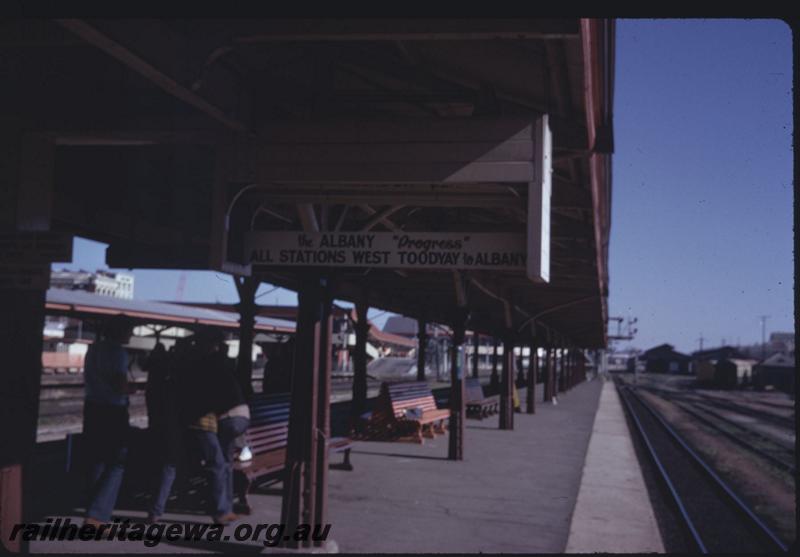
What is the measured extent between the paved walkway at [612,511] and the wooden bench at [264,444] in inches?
103

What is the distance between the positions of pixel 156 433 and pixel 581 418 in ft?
59.9

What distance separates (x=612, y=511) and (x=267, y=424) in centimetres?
395

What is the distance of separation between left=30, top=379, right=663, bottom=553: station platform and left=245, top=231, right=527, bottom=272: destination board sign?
2341 mm

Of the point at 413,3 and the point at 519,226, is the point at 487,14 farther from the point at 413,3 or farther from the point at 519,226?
the point at 519,226

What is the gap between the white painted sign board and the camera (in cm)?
437

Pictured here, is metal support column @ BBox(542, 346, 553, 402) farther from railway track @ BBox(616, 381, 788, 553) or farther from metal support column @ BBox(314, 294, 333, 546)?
metal support column @ BBox(314, 294, 333, 546)

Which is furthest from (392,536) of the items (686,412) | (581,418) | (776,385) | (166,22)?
(776,385)

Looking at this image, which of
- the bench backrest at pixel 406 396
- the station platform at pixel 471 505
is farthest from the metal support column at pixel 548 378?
the station platform at pixel 471 505

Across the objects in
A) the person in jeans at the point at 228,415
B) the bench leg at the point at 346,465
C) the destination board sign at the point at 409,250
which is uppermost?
the destination board sign at the point at 409,250

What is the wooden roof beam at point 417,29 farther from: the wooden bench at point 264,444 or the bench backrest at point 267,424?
the bench backrest at point 267,424

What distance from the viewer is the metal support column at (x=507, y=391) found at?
16.9 meters

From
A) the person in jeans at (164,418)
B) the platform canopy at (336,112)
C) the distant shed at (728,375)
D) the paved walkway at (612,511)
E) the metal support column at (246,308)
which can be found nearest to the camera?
the platform canopy at (336,112)

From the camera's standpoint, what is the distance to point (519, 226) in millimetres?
8812

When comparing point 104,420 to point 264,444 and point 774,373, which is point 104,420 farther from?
point 774,373
